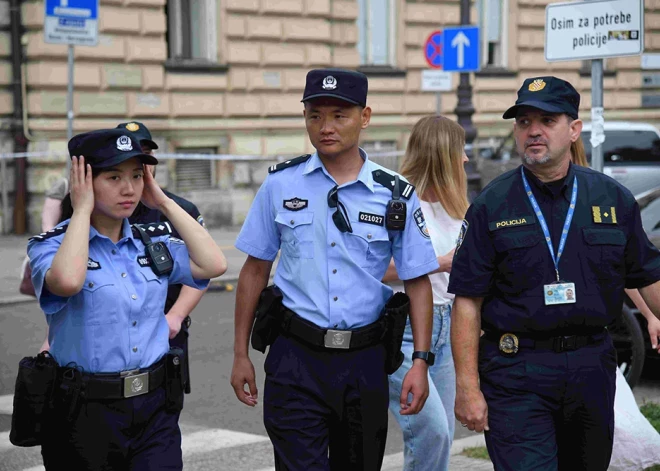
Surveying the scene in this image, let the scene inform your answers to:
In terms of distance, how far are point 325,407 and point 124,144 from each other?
46.7 inches

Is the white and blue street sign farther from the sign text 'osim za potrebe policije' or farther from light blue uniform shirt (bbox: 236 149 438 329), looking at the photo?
light blue uniform shirt (bbox: 236 149 438 329)

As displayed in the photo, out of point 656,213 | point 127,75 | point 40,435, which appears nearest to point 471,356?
point 40,435

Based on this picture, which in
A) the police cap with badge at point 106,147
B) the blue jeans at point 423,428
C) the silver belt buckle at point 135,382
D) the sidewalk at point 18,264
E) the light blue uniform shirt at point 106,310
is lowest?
the sidewalk at point 18,264

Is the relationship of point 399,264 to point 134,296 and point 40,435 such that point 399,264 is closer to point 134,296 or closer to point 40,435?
point 134,296

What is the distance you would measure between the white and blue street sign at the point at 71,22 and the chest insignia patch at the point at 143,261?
26.9 feet

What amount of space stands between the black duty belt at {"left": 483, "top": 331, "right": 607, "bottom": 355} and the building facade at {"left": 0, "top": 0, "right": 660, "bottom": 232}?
43.5 feet

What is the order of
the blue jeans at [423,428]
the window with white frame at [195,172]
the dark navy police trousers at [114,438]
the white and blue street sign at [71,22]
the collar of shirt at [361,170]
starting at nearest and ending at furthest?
the dark navy police trousers at [114,438] → the collar of shirt at [361,170] → the blue jeans at [423,428] → the white and blue street sign at [71,22] → the window with white frame at [195,172]

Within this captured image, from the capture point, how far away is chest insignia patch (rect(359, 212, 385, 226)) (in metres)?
4.25

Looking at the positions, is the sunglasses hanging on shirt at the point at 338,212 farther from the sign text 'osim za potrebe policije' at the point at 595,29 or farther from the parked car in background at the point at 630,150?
the parked car in background at the point at 630,150

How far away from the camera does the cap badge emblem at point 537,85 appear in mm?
4102

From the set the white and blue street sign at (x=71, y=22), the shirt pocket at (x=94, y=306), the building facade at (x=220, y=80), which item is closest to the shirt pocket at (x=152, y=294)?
the shirt pocket at (x=94, y=306)

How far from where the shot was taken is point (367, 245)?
13.9 ft

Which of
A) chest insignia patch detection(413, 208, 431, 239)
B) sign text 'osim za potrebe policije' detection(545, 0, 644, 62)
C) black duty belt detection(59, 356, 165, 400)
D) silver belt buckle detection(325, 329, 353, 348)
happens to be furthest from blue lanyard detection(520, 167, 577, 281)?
sign text 'osim za potrebe policije' detection(545, 0, 644, 62)

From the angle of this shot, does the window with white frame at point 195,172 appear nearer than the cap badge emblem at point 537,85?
No
